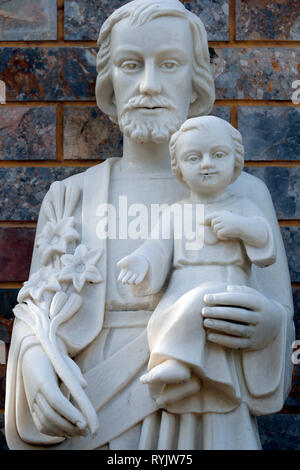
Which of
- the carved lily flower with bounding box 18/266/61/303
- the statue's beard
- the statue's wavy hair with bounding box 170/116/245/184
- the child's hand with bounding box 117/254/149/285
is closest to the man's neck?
the statue's beard

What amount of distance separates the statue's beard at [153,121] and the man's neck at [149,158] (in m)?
0.09

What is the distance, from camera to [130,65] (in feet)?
13.2

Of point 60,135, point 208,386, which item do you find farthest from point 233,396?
point 60,135

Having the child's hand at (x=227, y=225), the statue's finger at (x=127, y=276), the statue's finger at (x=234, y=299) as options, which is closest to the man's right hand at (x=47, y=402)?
the statue's finger at (x=127, y=276)

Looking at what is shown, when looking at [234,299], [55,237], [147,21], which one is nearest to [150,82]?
[147,21]

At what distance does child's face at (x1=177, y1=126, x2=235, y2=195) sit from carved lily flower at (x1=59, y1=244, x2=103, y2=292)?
0.39 meters

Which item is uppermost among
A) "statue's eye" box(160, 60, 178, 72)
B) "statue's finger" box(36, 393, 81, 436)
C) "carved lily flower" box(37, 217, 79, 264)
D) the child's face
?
"statue's eye" box(160, 60, 178, 72)

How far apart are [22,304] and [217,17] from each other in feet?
5.10

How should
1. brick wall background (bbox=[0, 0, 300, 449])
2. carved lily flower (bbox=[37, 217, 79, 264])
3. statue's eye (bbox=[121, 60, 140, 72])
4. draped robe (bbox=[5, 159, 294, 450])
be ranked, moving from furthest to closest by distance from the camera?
brick wall background (bbox=[0, 0, 300, 449]), statue's eye (bbox=[121, 60, 140, 72]), carved lily flower (bbox=[37, 217, 79, 264]), draped robe (bbox=[5, 159, 294, 450])

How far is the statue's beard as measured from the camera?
3963 millimetres

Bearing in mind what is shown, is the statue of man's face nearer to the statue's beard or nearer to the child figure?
the statue's beard

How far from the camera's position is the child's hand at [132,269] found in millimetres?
3520

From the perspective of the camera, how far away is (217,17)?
15.9 feet

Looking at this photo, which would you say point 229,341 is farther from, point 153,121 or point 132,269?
point 153,121
